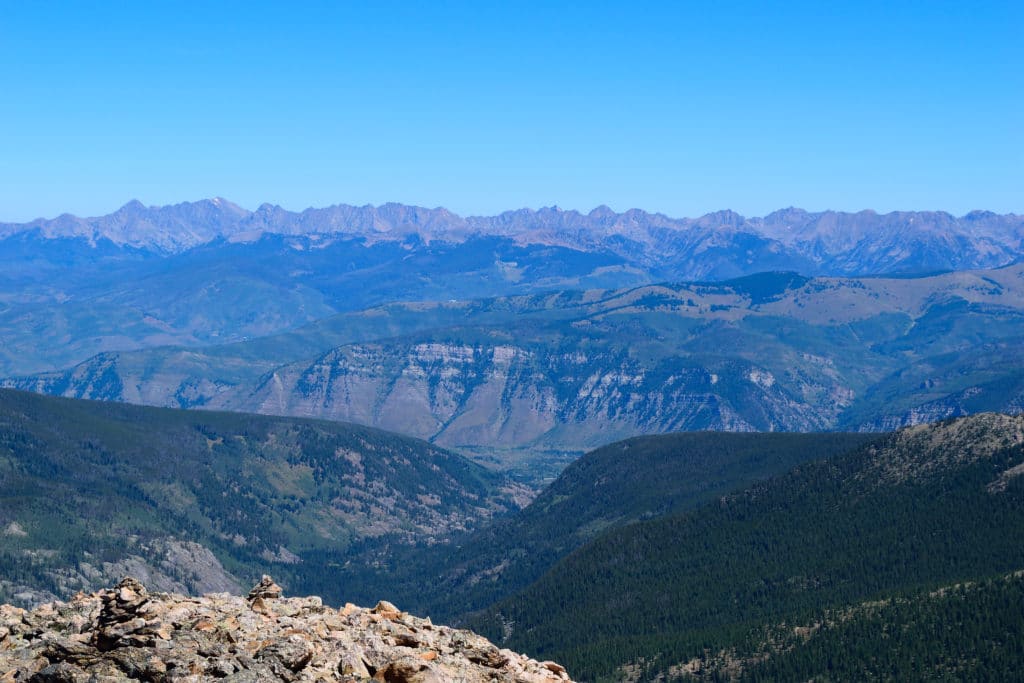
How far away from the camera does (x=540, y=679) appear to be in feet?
260

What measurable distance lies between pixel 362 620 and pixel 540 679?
488 inches

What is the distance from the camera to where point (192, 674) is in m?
68.8

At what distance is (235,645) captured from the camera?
2884 inches

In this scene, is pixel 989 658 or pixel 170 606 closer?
pixel 170 606

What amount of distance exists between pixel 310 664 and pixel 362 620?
39.9ft

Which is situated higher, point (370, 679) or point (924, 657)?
point (370, 679)

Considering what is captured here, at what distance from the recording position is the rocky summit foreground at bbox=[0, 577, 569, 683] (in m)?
69.8

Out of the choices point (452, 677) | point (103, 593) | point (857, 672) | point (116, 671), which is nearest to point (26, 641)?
point (103, 593)

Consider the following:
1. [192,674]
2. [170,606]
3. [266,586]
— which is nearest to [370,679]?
[192,674]

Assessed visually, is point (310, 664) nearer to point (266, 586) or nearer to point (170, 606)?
point (170, 606)

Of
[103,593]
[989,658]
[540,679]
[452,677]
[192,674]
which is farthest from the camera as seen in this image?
[989,658]

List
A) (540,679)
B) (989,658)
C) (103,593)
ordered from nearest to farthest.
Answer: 1. (540,679)
2. (103,593)
3. (989,658)

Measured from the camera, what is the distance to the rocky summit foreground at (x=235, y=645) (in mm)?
69812

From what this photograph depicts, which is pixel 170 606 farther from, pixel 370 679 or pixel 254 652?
pixel 370 679
